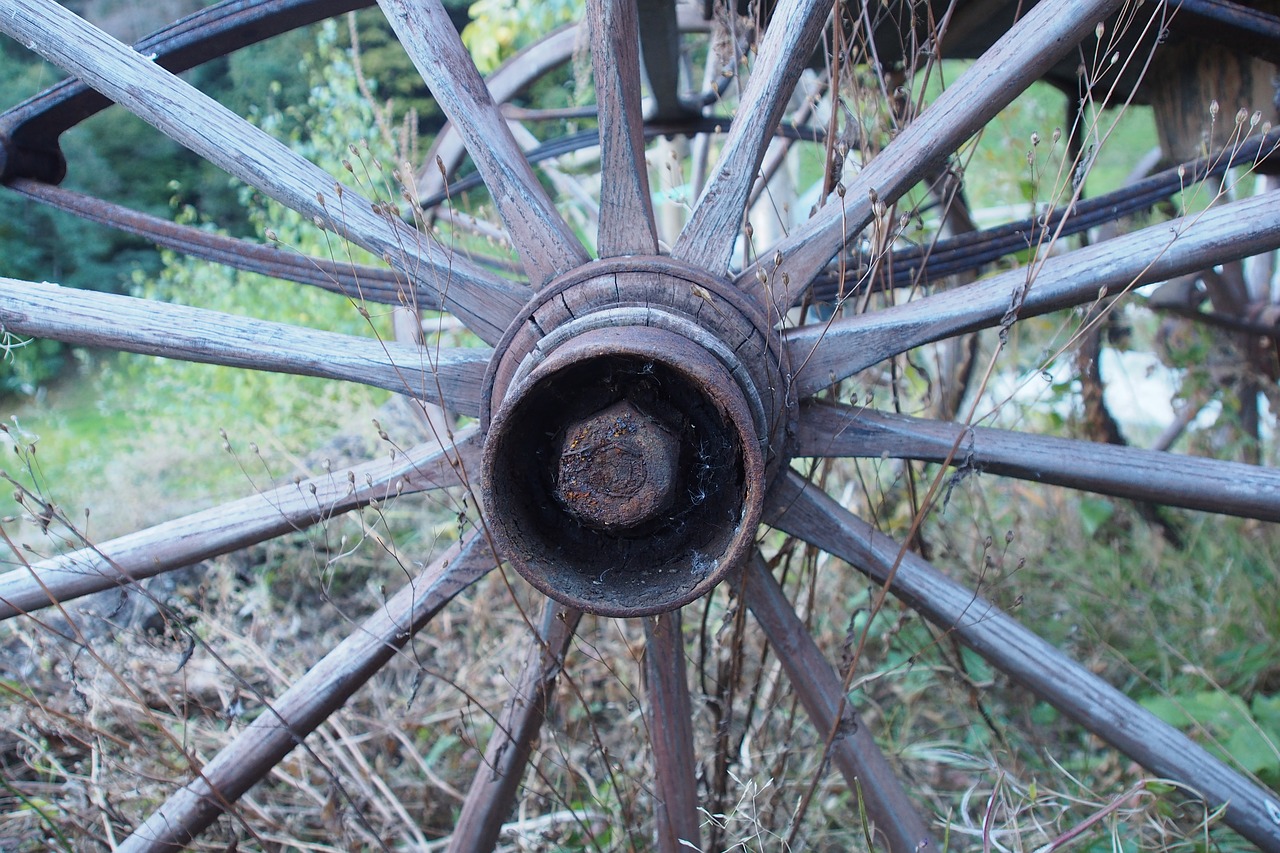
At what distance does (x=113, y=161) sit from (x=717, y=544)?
18.9 feet

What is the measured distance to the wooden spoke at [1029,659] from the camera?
4.21 feet

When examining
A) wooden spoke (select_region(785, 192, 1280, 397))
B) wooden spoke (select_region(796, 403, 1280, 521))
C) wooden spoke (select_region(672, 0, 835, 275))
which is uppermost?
wooden spoke (select_region(672, 0, 835, 275))

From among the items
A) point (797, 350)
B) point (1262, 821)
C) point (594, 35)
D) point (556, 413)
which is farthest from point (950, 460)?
point (594, 35)

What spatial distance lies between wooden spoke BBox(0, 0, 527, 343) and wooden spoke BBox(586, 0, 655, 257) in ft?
0.63

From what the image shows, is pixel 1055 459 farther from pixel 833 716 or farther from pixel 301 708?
pixel 301 708

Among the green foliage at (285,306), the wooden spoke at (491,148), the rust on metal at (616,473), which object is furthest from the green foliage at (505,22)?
the rust on metal at (616,473)

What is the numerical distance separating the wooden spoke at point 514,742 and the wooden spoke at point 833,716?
30 centimetres

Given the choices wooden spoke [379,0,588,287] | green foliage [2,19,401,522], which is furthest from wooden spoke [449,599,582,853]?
green foliage [2,19,401,522]

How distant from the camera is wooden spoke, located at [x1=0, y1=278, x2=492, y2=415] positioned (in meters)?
1.36

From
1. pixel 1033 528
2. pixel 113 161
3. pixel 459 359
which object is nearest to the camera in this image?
pixel 459 359

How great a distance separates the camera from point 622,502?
115 centimetres

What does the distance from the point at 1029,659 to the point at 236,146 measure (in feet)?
4.58

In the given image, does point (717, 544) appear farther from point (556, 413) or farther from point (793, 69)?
point (793, 69)

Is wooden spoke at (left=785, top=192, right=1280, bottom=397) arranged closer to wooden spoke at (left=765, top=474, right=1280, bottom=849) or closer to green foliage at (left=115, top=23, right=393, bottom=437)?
wooden spoke at (left=765, top=474, right=1280, bottom=849)
